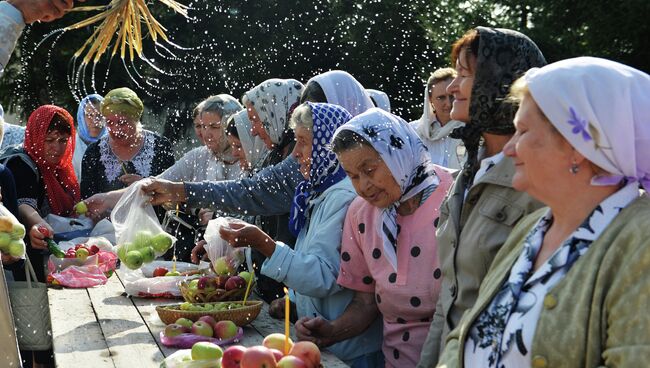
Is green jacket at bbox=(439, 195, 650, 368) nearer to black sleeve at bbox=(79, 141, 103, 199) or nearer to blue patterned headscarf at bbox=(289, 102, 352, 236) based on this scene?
blue patterned headscarf at bbox=(289, 102, 352, 236)

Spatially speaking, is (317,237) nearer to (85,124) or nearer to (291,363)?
(291,363)

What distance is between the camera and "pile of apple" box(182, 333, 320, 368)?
263 centimetres

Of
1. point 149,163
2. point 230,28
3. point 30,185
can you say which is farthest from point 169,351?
point 230,28

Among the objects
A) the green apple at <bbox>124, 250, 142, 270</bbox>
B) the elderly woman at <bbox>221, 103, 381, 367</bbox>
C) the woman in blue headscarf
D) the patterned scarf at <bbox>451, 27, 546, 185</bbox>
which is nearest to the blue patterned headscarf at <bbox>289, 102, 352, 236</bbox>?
the elderly woman at <bbox>221, 103, 381, 367</bbox>

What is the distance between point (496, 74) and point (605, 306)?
1109 mm

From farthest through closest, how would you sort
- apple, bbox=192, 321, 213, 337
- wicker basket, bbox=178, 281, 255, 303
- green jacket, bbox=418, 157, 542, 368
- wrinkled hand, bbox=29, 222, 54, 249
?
wrinkled hand, bbox=29, 222, 54, 249 < wicker basket, bbox=178, 281, 255, 303 < apple, bbox=192, 321, 213, 337 < green jacket, bbox=418, 157, 542, 368

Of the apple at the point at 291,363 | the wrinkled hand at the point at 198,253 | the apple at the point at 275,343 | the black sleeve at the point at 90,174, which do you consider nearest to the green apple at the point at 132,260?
the wrinkled hand at the point at 198,253

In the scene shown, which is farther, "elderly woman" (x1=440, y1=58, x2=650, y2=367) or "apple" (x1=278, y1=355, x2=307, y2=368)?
"apple" (x1=278, y1=355, x2=307, y2=368)

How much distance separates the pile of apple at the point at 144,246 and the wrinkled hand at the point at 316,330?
51.7 inches

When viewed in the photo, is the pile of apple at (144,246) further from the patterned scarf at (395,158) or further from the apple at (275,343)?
the apple at (275,343)

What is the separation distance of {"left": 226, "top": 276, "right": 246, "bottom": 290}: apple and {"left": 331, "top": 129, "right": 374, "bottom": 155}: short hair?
89 cm

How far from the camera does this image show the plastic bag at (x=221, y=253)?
13.9 ft

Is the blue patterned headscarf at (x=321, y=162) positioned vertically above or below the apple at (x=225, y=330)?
above

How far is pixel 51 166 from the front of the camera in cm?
627
